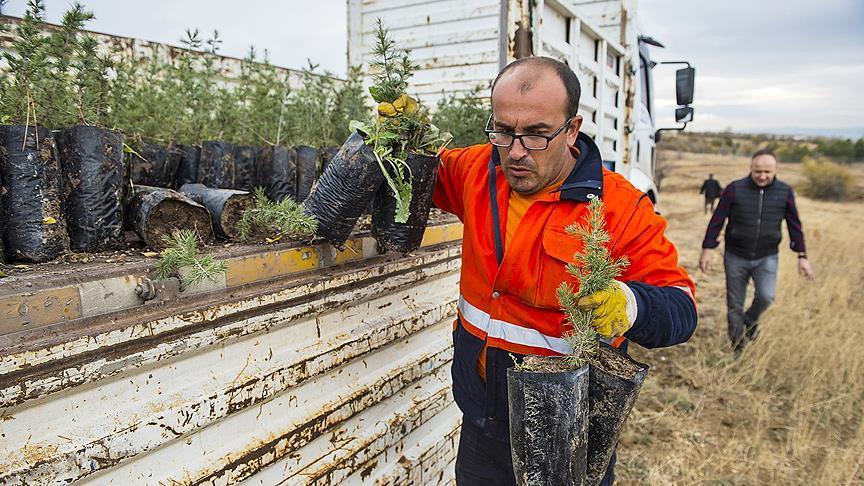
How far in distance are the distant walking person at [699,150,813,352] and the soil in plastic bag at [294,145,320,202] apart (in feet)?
13.3

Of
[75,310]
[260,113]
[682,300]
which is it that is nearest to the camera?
[75,310]

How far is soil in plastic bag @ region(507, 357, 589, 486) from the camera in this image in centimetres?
154

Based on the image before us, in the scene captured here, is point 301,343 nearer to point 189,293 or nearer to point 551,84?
point 189,293

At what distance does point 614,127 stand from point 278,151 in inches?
157

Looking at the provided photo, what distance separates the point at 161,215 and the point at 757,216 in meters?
4.99

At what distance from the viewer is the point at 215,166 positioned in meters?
2.48

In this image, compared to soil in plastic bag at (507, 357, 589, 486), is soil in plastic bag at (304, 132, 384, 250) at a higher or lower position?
higher

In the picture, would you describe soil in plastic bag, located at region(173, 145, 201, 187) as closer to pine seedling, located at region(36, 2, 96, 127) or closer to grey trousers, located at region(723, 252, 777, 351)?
pine seedling, located at region(36, 2, 96, 127)

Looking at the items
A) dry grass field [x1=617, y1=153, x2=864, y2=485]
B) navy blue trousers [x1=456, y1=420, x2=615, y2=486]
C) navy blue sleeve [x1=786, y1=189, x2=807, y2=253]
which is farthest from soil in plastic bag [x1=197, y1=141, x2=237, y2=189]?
navy blue sleeve [x1=786, y1=189, x2=807, y2=253]

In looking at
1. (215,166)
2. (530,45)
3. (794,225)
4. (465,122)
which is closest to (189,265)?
(215,166)

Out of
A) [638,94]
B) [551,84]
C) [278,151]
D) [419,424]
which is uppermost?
[638,94]

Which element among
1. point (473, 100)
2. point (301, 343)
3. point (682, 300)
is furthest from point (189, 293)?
point (473, 100)

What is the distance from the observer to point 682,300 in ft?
5.73

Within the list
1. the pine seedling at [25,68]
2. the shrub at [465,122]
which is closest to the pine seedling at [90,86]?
the pine seedling at [25,68]
